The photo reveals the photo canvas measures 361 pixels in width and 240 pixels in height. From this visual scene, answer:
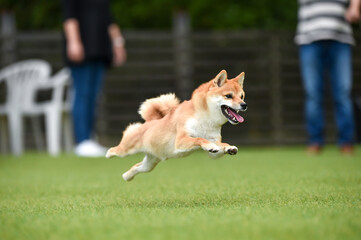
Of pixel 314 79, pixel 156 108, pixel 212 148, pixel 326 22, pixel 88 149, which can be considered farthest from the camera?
pixel 88 149

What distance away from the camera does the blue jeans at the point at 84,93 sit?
263 inches

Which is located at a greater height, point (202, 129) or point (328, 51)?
point (328, 51)

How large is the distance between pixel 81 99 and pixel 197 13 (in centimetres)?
539

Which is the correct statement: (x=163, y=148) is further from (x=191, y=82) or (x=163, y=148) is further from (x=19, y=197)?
(x=191, y=82)

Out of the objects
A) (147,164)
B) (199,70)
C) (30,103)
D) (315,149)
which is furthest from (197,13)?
(147,164)

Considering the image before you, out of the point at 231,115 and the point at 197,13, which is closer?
the point at 231,115

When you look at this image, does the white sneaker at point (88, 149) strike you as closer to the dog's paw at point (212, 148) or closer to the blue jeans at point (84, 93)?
the blue jeans at point (84, 93)

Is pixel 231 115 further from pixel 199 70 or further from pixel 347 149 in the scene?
pixel 199 70

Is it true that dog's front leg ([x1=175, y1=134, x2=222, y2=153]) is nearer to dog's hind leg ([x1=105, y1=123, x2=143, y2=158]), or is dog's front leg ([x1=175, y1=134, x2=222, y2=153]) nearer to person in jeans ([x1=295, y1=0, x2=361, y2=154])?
dog's hind leg ([x1=105, y1=123, x2=143, y2=158])

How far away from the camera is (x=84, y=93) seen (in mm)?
6660

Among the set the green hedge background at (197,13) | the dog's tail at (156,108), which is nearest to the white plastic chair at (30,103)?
the green hedge background at (197,13)

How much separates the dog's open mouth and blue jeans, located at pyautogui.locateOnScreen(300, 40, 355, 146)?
332cm

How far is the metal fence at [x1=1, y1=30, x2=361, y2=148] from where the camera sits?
30.4ft

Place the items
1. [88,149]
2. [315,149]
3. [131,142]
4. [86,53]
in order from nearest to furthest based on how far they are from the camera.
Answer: [131,142]
[88,149]
[86,53]
[315,149]
